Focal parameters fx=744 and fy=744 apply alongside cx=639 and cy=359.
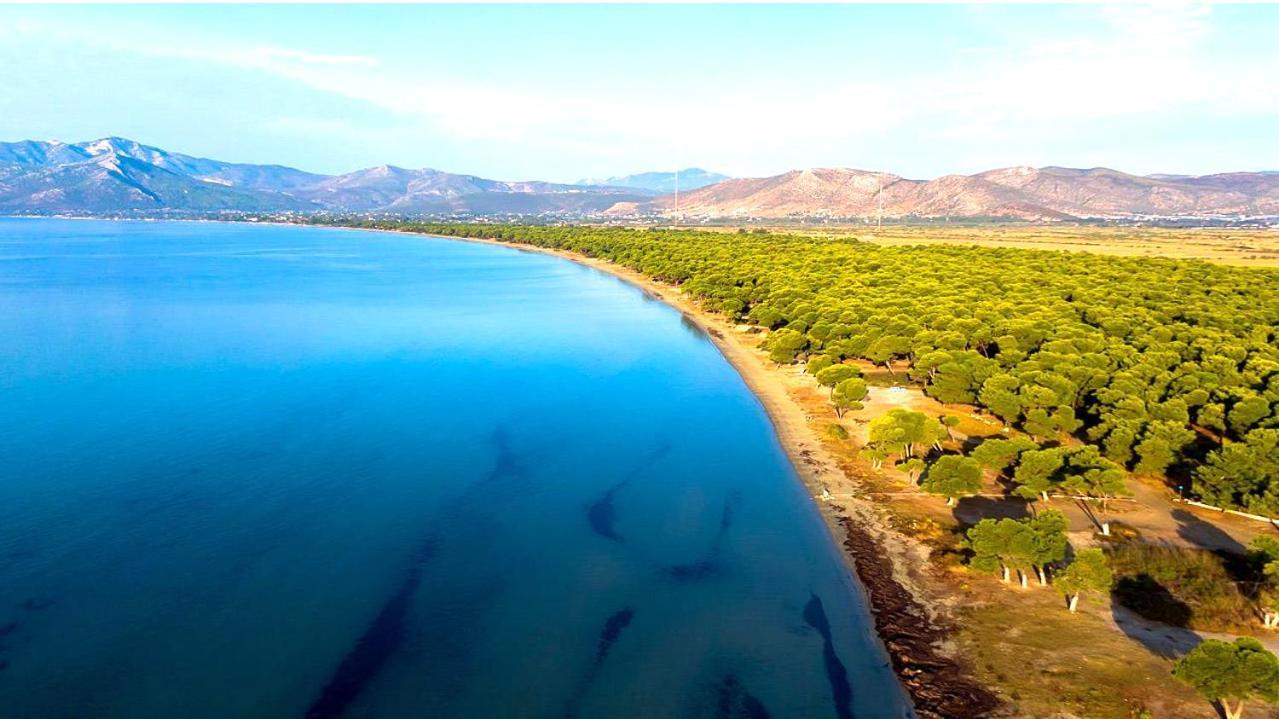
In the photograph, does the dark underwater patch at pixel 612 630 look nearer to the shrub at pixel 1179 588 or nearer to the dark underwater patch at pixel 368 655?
the dark underwater patch at pixel 368 655

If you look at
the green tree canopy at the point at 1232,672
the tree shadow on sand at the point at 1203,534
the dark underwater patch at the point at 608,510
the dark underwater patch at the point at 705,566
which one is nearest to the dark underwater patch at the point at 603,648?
the dark underwater patch at the point at 705,566

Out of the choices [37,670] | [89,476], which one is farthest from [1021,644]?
[89,476]

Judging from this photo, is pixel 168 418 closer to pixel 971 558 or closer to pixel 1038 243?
pixel 971 558

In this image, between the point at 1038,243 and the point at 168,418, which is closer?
the point at 168,418

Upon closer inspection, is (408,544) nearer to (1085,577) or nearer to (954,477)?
(954,477)

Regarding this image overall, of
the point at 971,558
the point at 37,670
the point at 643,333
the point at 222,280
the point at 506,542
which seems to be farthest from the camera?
the point at 222,280

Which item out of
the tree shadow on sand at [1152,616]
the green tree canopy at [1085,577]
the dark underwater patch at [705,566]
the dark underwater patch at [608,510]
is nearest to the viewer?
the tree shadow on sand at [1152,616]
